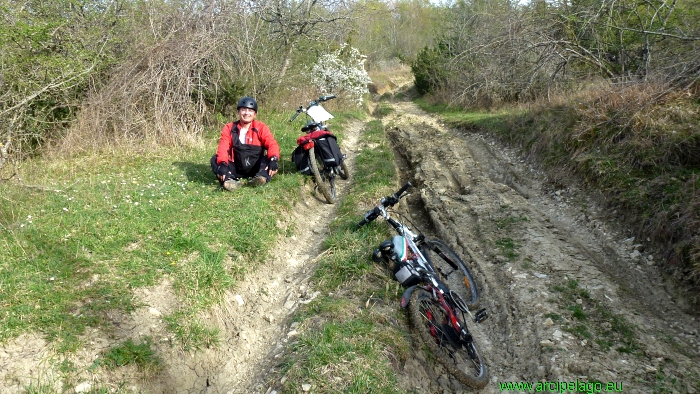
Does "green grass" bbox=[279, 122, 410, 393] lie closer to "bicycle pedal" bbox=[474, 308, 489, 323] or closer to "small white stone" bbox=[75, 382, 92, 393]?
"bicycle pedal" bbox=[474, 308, 489, 323]

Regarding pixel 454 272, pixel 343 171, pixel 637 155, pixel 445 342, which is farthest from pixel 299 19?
pixel 445 342

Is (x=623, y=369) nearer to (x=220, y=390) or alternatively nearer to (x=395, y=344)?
(x=395, y=344)

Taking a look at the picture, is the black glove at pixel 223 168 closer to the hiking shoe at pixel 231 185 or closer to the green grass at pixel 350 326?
the hiking shoe at pixel 231 185

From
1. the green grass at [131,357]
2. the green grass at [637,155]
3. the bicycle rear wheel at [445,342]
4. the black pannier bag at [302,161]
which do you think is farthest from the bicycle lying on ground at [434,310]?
the black pannier bag at [302,161]

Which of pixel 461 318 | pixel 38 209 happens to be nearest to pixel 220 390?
pixel 461 318

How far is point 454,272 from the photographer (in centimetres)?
516

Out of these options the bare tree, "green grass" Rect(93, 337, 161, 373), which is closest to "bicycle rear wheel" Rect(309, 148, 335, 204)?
"green grass" Rect(93, 337, 161, 373)

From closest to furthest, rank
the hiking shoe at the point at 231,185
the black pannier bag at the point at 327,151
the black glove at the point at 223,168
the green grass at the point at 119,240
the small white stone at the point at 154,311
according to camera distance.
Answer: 1. the green grass at the point at 119,240
2. the small white stone at the point at 154,311
3. the hiking shoe at the point at 231,185
4. the black glove at the point at 223,168
5. the black pannier bag at the point at 327,151

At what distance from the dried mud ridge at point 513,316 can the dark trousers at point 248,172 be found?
0.86 meters

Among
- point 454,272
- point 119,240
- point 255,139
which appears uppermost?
point 255,139

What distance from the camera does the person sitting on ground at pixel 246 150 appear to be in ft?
21.8

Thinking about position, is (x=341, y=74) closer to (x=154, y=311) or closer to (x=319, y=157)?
(x=319, y=157)

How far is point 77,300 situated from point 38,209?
232 cm

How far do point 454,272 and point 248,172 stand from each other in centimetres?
369
